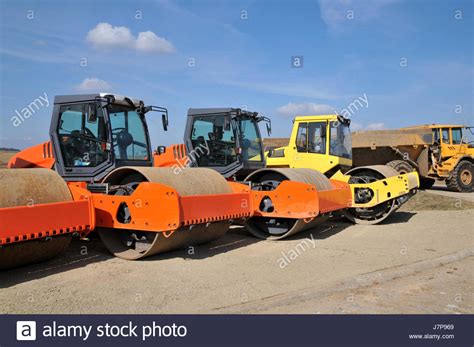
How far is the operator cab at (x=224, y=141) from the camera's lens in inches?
331

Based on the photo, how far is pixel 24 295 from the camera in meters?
4.39

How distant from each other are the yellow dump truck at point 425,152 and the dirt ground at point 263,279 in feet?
28.2

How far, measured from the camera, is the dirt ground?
4.10 metres

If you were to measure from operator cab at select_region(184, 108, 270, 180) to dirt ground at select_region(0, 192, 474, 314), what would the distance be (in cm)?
168

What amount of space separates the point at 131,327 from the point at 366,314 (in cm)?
195

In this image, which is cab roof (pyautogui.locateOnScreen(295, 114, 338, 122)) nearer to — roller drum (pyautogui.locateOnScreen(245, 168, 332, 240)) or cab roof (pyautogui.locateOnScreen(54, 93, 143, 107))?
roller drum (pyautogui.locateOnScreen(245, 168, 332, 240))

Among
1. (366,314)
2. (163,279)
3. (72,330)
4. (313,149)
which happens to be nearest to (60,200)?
(163,279)

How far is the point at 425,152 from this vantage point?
16.0 meters

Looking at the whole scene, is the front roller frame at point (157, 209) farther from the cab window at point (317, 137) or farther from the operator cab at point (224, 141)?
the cab window at point (317, 137)

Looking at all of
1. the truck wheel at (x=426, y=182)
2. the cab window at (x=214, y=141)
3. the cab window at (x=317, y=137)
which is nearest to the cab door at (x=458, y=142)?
the truck wheel at (x=426, y=182)

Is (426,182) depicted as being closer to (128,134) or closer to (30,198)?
(128,134)

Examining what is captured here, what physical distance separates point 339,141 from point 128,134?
470cm

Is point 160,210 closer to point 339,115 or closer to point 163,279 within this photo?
point 163,279

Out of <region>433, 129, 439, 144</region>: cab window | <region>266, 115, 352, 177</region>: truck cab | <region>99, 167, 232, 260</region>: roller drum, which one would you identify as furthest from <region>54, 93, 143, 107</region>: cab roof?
<region>433, 129, 439, 144</region>: cab window
